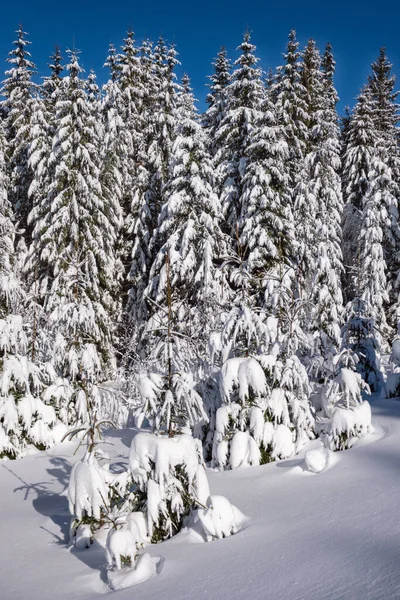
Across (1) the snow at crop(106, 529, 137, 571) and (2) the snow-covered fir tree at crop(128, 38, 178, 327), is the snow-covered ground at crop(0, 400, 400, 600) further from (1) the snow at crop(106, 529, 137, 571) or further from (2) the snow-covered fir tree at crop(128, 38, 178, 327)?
(2) the snow-covered fir tree at crop(128, 38, 178, 327)

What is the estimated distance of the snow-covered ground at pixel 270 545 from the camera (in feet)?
12.3

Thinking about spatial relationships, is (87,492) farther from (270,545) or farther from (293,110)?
(293,110)

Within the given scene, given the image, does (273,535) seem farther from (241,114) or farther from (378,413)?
(241,114)

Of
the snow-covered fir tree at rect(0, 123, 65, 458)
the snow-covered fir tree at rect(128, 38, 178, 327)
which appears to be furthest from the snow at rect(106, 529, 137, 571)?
the snow-covered fir tree at rect(128, 38, 178, 327)

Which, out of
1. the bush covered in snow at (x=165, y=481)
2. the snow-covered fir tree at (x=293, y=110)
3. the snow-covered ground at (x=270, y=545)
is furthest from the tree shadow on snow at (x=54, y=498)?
the snow-covered fir tree at (x=293, y=110)

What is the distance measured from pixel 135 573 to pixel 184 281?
1526 centimetres

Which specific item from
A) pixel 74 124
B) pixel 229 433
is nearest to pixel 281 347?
pixel 229 433

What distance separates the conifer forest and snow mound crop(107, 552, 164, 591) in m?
0.02

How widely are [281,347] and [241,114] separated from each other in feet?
47.5

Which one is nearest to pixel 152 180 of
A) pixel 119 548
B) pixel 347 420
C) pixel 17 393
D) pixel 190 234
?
pixel 190 234

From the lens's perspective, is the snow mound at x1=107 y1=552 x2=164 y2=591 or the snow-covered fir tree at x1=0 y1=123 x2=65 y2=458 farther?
the snow-covered fir tree at x1=0 y1=123 x2=65 y2=458

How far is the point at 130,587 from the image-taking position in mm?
4406

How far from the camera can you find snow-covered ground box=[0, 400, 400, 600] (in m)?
3.76

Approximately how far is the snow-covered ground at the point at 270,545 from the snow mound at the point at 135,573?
94 millimetres
